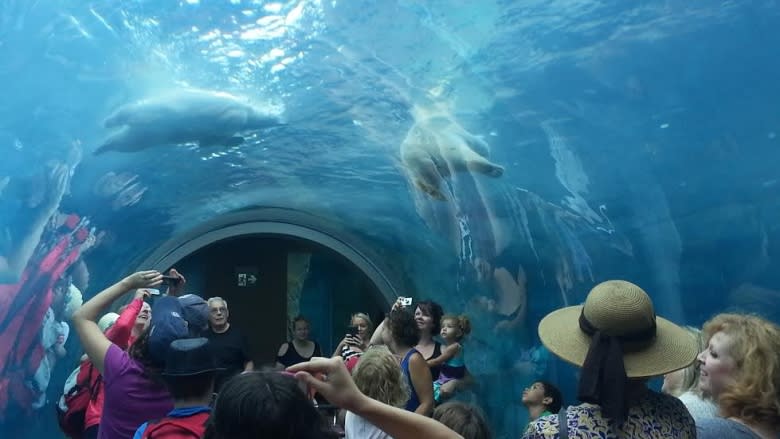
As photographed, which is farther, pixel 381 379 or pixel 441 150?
pixel 441 150

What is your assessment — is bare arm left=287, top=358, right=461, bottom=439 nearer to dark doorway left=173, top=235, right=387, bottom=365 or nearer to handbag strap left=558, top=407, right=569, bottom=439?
handbag strap left=558, top=407, right=569, bottom=439

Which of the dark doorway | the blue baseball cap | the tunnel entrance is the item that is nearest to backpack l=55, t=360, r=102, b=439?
the blue baseball cap

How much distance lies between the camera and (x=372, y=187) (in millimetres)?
11406

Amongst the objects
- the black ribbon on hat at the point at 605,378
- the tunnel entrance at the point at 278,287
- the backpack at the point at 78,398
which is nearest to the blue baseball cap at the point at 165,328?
the black ribbon on hat at the point at 605,378

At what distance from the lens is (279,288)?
16.3 m

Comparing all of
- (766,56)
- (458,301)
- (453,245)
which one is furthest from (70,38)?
(458,301)

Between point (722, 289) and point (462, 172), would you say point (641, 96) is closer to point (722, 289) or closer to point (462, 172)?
point (722, 289)

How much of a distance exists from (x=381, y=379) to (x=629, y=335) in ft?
4.97

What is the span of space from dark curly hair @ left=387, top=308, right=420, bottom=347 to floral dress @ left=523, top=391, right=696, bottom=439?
2836 millimetres

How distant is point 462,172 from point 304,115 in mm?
2197

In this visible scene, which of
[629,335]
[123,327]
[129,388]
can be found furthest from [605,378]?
[123,327]

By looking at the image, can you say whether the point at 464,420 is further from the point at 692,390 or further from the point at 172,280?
the point at 172,280

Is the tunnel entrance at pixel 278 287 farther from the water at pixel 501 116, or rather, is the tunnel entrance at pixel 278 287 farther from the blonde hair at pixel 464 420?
the blonde hair at pixel 464 420

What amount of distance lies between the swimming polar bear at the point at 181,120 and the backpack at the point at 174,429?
5850 millimetres
